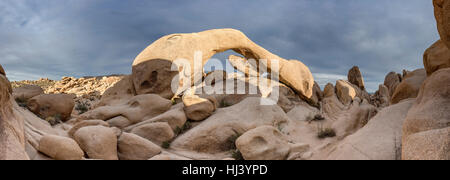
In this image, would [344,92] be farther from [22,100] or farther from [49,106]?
[22,100]

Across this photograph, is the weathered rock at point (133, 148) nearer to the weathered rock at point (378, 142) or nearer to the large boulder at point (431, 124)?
the weathered rock at point (378, 142)

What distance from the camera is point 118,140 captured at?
6.05 meters

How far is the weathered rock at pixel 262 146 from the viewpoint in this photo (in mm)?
5242

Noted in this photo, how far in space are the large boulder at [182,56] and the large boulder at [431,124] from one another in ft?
29.9

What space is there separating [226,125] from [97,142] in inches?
142

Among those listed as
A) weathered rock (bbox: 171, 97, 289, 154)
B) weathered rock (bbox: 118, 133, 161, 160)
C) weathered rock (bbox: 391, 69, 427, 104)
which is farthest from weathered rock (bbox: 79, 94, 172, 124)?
weathered rock (bbox: 391, 69, 427, 104)

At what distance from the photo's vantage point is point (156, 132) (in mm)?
7629

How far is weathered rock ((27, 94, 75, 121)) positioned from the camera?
9227 mm

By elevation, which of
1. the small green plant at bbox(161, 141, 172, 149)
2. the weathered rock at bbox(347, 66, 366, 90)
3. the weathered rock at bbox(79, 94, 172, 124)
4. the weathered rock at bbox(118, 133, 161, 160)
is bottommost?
the small green plant at bbox(161, 141, 172, 149)

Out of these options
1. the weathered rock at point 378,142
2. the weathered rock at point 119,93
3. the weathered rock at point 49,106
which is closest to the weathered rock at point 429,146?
the weathered rock at point 378,142

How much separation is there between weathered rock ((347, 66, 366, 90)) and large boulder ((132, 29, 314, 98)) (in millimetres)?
8852

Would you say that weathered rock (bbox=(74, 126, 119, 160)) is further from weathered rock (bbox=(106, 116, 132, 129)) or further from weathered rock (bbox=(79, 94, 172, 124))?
weathered rock (bbox=(79, 94, 172, 124))

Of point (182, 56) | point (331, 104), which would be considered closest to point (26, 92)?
point (182, 56)
